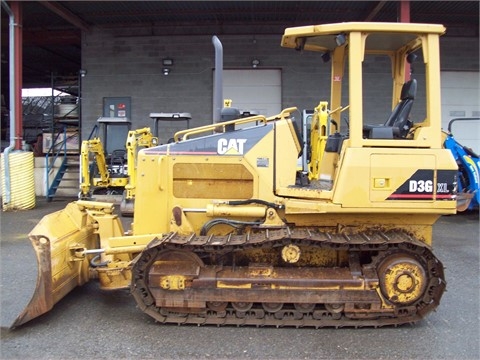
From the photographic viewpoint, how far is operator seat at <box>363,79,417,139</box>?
157 inches

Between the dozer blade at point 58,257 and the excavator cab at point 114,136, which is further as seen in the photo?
the excavator cab at point 114,136

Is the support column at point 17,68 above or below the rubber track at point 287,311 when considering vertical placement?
above

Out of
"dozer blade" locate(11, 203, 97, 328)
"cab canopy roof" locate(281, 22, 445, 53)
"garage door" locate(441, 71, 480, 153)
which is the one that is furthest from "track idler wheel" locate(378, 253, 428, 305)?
"garage door" locate(441, 71, 480, 153)

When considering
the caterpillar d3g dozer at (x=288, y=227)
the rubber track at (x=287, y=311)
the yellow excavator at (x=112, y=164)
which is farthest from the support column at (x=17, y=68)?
the rubber track at (x=287, y=311)

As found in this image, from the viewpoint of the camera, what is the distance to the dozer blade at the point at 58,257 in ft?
12.7

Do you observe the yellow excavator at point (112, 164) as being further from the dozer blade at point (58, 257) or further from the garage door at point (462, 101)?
the garage door at point (462, 101)

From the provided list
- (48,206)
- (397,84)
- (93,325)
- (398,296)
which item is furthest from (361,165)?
(48,206)

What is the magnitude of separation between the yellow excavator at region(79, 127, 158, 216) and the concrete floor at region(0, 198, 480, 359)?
5668 millimetres

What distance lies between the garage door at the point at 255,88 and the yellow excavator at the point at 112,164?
10.7ft

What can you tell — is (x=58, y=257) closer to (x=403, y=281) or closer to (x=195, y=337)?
(x=195, y=337)

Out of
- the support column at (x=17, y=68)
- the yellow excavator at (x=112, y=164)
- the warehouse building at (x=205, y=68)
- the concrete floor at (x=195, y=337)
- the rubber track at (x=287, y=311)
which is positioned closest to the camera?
the concrete floor at (x=195, y=337)

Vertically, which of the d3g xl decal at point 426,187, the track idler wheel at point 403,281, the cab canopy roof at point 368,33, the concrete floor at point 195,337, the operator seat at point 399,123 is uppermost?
the cab canopy roof at point 368,33

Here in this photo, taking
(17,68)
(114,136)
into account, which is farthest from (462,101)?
(17,68)

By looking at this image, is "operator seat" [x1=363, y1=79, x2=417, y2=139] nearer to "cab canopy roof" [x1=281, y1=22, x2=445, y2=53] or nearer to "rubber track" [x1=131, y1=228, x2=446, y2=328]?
"cab canopy roof" [x1=281, y1=22, x2=445, y2=53]
